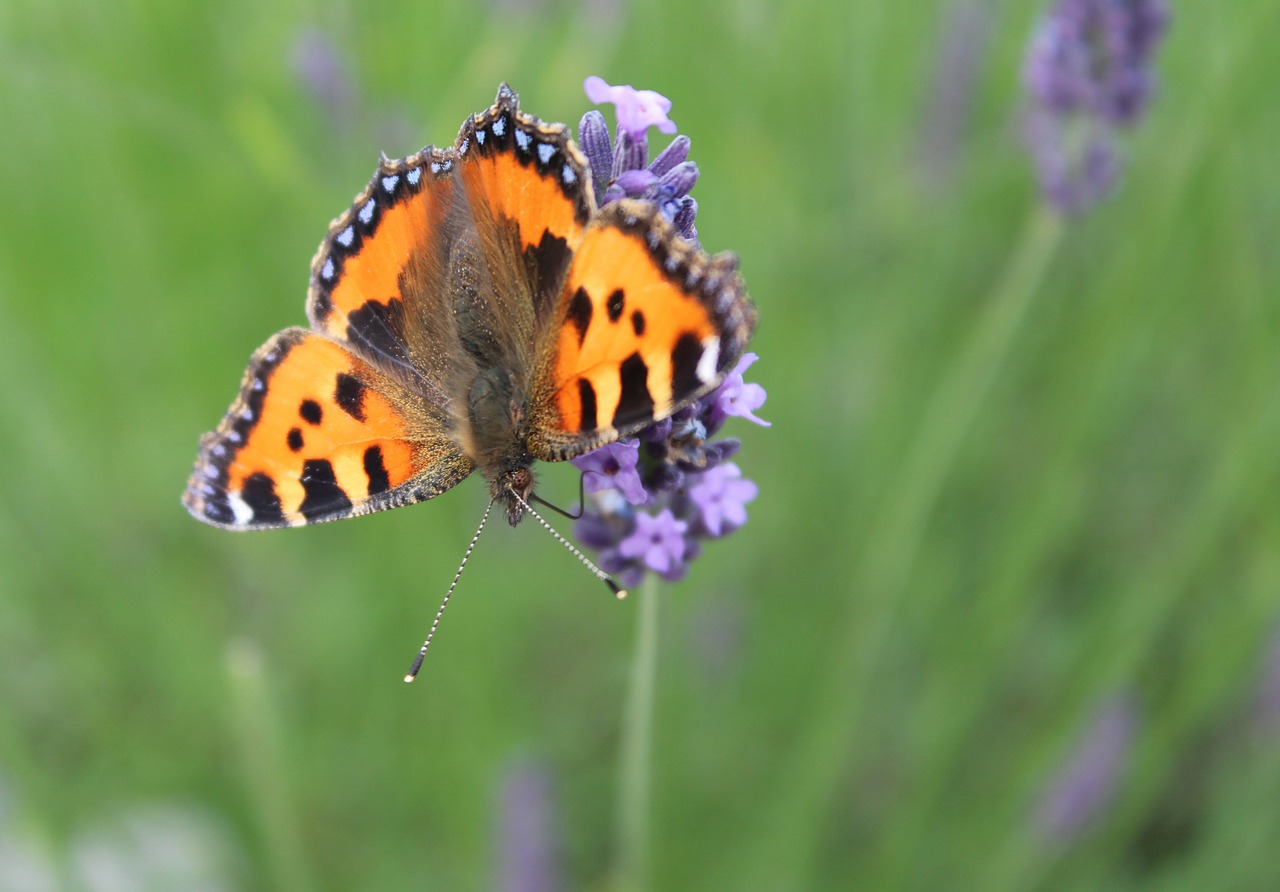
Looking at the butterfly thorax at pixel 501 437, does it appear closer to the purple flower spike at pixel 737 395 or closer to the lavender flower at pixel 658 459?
the lavender flower at pixel 658 459

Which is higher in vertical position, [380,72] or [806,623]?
[380,72]

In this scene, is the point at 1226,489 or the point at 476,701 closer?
the point at 1226,489

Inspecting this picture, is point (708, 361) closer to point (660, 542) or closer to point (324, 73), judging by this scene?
point (660, 542)

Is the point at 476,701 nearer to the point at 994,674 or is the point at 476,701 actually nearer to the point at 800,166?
the point at 994,674

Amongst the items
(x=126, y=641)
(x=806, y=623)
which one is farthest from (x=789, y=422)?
(x=126, y=641)

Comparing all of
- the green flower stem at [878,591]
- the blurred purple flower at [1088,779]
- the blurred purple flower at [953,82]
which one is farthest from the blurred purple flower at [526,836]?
the blurred purple flower at [953,82]

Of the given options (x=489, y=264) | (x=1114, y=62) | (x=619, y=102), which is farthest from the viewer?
(x=1114, y=62)

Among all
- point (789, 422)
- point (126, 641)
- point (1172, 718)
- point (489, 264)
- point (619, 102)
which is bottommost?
point (1172, 718)

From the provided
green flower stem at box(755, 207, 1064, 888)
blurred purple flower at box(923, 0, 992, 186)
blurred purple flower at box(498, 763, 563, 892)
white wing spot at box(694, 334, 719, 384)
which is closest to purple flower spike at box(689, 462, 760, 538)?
white wing spot at box(694, 334, 719, 384)
